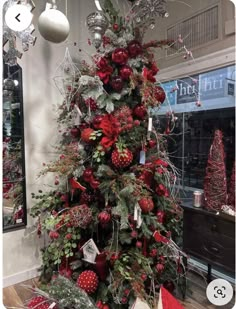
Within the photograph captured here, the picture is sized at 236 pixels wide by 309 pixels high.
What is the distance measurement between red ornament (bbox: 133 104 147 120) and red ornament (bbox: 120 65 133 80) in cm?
19

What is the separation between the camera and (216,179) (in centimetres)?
181

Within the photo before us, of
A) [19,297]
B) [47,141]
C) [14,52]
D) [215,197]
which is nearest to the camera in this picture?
[14,52]

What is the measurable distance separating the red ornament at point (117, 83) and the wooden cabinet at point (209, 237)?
1.03m

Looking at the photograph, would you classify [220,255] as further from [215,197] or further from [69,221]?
[69,221]

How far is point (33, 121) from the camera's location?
229cm

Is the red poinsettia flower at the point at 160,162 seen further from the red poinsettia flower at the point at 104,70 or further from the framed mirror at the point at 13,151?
the framed mirror at the point at 13,151

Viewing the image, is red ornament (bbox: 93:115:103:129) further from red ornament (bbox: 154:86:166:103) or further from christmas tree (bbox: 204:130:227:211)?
christmas tree (bbox: 204:130:227:211)

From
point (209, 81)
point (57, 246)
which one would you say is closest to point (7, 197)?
point (57, 246)

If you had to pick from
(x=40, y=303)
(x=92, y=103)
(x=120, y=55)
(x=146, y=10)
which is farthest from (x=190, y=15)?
(x=40, y=303)

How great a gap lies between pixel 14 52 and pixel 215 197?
158 centimetres

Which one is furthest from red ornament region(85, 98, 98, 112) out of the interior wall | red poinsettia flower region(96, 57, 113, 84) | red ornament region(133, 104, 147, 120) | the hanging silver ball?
the hanging silver ball

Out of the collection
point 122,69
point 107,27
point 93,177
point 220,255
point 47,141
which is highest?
point 107,27

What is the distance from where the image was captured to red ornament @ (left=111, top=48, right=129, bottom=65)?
1.55 metres

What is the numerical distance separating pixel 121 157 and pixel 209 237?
89cm
